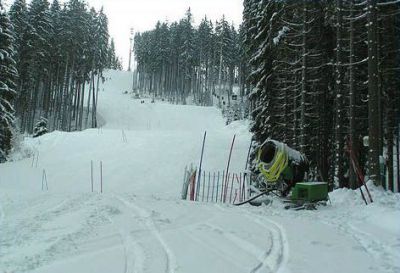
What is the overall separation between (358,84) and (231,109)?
44.9 meters

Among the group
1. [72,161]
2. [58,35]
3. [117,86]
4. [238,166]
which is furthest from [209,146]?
[117,86]

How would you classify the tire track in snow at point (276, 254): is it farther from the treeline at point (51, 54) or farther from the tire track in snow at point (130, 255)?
the treeline at point (51, 54)

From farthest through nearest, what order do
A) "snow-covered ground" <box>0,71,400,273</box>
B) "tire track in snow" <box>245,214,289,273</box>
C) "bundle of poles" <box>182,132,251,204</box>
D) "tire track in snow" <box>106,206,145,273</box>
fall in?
"bundle of poles" <box>182,132,251,204</box>
"snow-covered ground" <box>0,71,400,273</box>
"tire track in snow" <box>245,214,289,273</box>
"tire track in snow" <box>106,206,145,273</box>

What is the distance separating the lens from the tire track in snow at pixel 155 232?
238 inches

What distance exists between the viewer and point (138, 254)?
261 inches

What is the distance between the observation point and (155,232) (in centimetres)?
852

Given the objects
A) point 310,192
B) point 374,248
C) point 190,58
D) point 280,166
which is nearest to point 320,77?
point 280,166

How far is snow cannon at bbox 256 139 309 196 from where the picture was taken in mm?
15133

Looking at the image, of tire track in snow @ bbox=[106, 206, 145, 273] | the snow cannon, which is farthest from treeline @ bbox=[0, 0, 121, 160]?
tire track in snow @ bbox=[106, 206, 145, 273]

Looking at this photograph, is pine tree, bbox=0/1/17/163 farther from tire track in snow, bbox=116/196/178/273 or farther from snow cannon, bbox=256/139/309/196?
snow cannon, bbox=256/139/309/196

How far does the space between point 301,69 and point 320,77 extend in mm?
3207

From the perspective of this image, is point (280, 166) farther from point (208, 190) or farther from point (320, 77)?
point (320, 77)

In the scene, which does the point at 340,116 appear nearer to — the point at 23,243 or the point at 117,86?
the point at 23,243

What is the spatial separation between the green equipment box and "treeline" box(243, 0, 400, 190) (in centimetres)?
469
